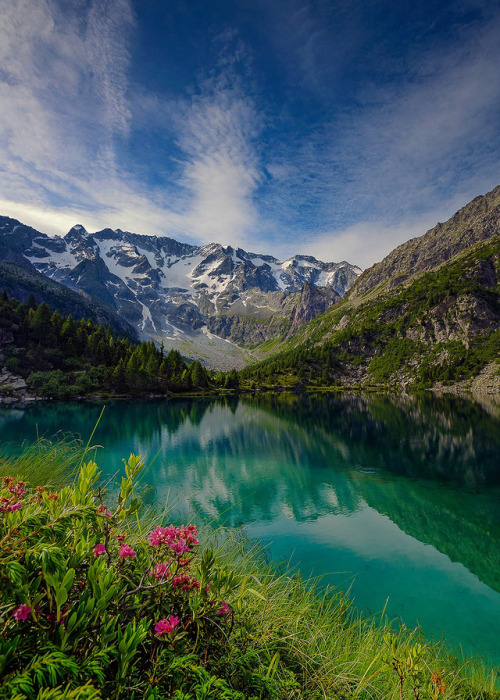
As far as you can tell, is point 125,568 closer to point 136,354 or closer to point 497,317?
point 136,354

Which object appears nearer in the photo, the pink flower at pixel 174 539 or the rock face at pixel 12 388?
the pink flower at pixel 174 539

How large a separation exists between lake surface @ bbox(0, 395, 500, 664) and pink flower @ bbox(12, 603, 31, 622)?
1.35m

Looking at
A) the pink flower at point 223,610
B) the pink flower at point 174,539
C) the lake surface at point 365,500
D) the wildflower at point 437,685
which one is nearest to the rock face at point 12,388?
the lake surface at point 365,500

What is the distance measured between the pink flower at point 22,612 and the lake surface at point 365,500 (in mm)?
1347

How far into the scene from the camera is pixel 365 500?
72.2ft

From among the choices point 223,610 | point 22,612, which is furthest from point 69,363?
point 22,612

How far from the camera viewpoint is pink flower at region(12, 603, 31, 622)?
6.52 feet

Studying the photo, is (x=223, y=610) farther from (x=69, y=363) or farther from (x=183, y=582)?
(x=69, y=363)

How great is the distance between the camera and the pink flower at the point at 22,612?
78.2 inches

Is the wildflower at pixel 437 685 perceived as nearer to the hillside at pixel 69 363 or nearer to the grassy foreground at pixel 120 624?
the grassy foreground at pixel 120 624

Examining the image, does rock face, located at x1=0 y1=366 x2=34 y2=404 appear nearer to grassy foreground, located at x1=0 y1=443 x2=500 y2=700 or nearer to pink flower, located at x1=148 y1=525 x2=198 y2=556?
pink flower, located at x1=148 y1=525 x2=198 y2=556

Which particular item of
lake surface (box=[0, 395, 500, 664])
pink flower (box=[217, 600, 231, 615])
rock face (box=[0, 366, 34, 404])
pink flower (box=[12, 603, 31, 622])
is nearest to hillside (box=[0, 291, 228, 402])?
rock face (box=[0, 366, 34, 404])

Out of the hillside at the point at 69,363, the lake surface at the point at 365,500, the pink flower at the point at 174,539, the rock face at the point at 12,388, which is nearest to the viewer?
the pink flower at the point at 174,539

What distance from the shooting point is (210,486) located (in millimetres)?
24109
